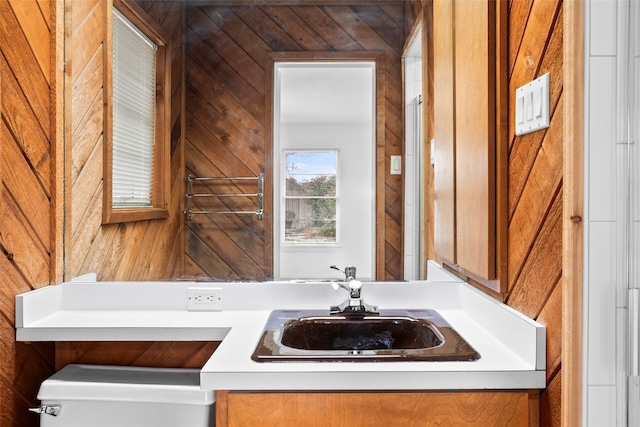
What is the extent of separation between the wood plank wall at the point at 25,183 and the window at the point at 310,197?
0.80m

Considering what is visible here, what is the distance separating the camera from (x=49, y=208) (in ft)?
5.38

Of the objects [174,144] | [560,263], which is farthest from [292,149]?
[560,263]

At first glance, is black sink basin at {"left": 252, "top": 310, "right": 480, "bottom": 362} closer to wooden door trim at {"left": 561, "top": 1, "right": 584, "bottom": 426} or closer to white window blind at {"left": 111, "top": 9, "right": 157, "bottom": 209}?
wooden door trim at {"left": 561, "top": 1, "right": 584, "bottom": 426}

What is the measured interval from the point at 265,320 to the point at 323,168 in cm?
55

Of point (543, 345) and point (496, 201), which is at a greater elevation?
point (496, 201)

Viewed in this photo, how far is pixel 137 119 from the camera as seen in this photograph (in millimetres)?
1833

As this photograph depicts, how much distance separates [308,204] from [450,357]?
2.43 ft

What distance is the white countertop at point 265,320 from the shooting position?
44.8 inches

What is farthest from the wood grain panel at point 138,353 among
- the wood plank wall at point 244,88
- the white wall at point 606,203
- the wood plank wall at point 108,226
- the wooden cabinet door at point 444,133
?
the white wall at point 606,203

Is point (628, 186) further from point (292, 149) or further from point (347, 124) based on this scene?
point (292, 149)

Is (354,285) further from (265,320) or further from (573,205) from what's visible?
(573,205)

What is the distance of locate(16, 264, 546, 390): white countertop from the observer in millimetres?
1139

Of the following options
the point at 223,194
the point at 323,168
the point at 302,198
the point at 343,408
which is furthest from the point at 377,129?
the point at 343,408

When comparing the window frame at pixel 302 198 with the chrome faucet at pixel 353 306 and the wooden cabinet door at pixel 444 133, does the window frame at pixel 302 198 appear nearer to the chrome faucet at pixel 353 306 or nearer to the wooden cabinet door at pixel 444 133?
the chrome faucet at pixel 353 306
